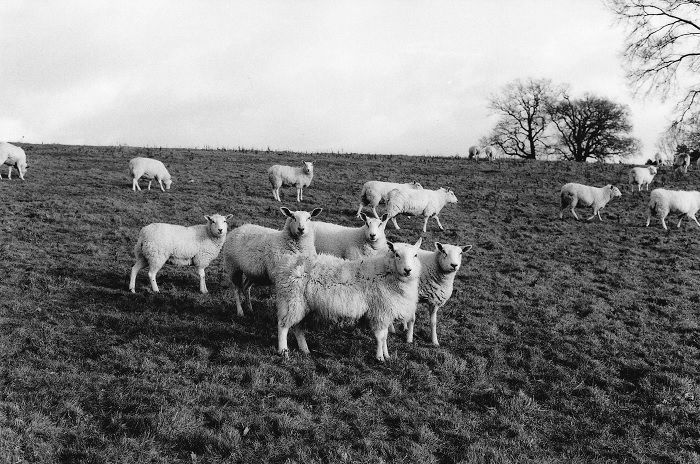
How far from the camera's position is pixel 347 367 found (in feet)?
27.4

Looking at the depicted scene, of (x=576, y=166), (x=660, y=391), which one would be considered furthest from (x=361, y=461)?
(x=576, y=166)

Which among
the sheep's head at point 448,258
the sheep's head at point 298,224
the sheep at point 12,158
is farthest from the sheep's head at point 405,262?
the sheep at point 12,158

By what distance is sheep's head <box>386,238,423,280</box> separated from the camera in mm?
8766

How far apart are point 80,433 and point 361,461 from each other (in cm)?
349

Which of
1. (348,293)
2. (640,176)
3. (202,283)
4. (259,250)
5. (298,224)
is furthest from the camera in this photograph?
(640,176)

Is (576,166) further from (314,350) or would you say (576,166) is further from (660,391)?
(314,350)

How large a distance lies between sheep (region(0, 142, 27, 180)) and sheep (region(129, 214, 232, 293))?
15.8m

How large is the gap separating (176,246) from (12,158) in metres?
16.8

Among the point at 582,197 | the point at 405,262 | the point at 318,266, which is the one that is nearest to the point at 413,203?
the point at 582,197

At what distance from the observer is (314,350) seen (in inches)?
350

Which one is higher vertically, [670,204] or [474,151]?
[474,151]

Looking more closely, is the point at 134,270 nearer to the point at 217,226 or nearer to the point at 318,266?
the point at 217,226

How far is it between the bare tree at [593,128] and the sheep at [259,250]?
173 feet

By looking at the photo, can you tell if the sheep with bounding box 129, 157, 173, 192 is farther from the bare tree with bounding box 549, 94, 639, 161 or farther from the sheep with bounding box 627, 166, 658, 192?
the bare tree with bounding box 549, 94, 639, 161
